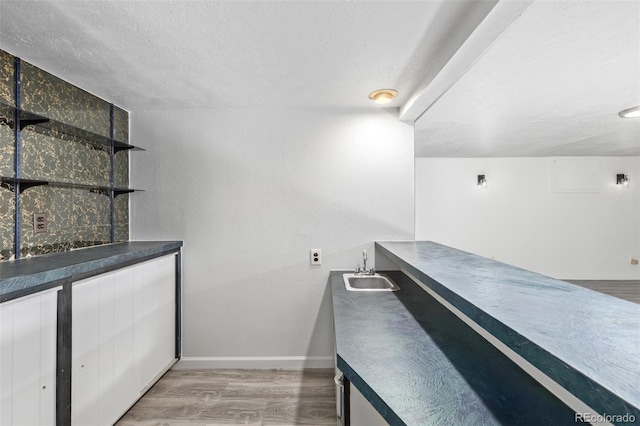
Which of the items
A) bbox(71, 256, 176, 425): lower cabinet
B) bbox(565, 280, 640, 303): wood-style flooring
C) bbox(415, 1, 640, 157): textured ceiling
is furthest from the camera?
bbox(565, 280, 640, 303): wood-style flooring

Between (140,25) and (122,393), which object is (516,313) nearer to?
(140,25)

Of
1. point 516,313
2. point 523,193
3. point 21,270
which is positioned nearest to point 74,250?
point 21,270

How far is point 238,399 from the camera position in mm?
2002

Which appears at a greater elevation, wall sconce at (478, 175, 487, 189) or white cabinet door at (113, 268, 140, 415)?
wall sconce at (478, 175, 487, 189)

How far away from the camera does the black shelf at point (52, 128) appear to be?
1.52 metres

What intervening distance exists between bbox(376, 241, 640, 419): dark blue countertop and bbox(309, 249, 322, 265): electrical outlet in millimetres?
1237

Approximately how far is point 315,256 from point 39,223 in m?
1.84

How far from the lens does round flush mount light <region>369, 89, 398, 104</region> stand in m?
2.04

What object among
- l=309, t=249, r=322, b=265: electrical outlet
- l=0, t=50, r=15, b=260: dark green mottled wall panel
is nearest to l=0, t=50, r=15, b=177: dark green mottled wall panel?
l=0, t=50, r=15, b=260: dark green mottled wall panel

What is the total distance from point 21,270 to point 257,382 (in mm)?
1672

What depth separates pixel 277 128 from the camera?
2439mm

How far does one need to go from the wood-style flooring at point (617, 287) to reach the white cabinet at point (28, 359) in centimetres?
651

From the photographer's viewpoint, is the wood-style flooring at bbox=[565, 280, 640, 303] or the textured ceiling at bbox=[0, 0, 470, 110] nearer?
the textured ceiling at bbox=[0, 0, 470, 110]

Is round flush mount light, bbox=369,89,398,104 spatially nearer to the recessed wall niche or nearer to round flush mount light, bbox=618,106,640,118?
the recessed wall niche
